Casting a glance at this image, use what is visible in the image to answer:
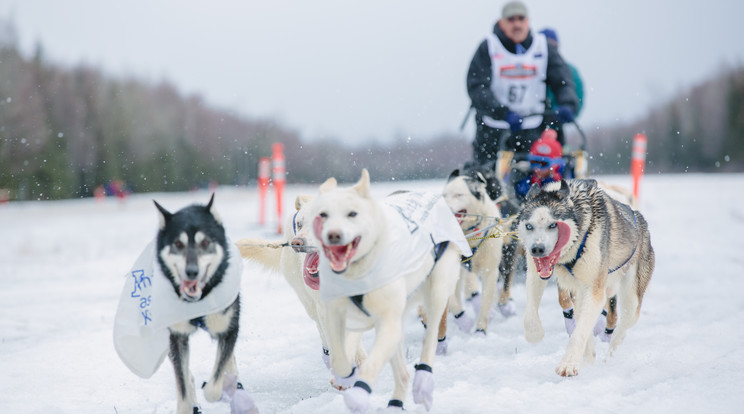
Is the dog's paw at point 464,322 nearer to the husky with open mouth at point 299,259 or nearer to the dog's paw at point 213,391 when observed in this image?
the husky with open mouth at point 299,259

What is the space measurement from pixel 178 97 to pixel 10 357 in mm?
72998

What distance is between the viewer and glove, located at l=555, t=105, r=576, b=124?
5832 millimetres

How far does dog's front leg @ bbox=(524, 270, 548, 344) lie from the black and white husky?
1.80 metres

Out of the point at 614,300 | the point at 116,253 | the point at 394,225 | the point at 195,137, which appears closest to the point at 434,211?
the point at 394,225

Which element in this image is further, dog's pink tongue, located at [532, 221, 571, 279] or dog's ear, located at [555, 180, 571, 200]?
dog's ear, located at [555, 180, 571, 200]

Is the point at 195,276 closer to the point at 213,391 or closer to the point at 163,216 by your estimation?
the point at 163,216

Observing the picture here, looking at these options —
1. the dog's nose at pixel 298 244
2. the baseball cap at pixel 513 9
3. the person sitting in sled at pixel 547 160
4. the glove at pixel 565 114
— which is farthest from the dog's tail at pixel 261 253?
the baseball cap at pixel 513 9

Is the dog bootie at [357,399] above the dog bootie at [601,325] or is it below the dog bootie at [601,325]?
above

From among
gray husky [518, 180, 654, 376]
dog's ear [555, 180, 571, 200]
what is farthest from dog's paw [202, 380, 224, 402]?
dog's ear [555, 180, 571, 200]

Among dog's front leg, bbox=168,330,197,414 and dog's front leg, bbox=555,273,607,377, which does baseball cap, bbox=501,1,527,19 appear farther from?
dog's front leg, bbox=168,330,197,414

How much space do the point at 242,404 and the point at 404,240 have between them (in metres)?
1.06

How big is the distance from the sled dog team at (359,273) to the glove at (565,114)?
1.68 meters

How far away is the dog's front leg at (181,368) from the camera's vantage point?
3.06 m

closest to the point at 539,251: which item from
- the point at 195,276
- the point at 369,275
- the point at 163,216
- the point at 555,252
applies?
the point at 555,252
